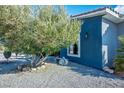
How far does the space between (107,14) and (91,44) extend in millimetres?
2505

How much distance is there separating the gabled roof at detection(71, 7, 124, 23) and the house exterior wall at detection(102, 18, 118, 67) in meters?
0.39

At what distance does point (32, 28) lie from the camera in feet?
30.3

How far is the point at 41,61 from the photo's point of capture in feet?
37.2

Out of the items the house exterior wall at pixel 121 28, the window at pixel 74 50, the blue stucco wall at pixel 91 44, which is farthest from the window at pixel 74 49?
the house exterior wall at pixel 121 28

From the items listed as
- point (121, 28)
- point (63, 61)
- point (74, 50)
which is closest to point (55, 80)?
point (63, 61)

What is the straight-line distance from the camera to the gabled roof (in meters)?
10.9

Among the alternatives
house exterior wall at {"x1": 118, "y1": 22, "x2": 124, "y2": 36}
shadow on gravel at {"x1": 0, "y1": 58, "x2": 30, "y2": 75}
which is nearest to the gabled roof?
house exterior wall at {"x1": 118, "y1": 22, "x2": 124, "y2": 36}

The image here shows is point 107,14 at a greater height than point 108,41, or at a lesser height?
greater

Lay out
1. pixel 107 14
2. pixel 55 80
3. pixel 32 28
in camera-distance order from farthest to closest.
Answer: pixel 107 14 < pixel 32 28 < pixel 55 80

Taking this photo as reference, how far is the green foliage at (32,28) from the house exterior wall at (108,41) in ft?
10.2

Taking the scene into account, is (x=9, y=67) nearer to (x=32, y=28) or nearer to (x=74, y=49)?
(x=32, y=28)

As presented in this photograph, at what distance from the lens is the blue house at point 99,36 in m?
11.6

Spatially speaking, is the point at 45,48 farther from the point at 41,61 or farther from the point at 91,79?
the point at 91,79
